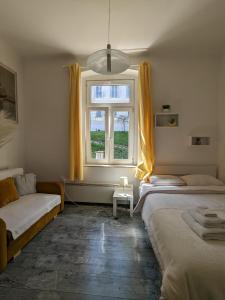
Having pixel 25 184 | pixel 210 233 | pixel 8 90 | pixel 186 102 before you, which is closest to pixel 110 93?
pixel 186 102

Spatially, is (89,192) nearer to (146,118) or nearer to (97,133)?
(97,133)

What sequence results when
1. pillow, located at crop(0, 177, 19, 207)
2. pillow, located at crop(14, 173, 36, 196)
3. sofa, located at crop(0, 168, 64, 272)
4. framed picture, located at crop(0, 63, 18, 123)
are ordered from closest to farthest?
sofa, located at crop(0, 168, 64, 272)
pillow, located at crop(0, 177, 19, 207)
pillow, located at crop(14, 173, 36, 196)
framed picture, located at crop(0, 63, 18, 123)

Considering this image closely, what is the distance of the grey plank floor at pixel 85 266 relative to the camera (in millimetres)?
1696

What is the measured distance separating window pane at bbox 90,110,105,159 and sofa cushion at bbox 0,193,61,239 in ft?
4.15

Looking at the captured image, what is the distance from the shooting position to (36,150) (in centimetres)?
409

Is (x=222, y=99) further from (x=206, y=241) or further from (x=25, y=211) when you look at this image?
(x=25, y=211)

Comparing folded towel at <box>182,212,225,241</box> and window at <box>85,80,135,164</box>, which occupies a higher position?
window at <box>85,80,135,164</box>

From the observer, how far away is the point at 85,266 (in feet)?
6.68

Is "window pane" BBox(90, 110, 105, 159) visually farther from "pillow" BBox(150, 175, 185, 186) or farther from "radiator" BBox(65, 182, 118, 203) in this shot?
"pillow" BBox(150, 175, 185, 186)

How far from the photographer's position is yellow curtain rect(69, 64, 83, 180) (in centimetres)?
377

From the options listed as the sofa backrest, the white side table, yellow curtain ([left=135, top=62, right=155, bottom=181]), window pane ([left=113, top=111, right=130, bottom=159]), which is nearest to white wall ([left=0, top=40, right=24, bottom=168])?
the sofa backrest

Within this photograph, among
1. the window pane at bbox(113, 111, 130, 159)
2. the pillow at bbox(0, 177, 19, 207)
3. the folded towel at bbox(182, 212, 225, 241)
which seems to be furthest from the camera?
the window pane at bbox(113, 111, 130, 159)

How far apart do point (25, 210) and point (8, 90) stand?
216cm

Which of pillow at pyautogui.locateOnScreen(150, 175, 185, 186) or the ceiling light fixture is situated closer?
the ceiling light fixture
